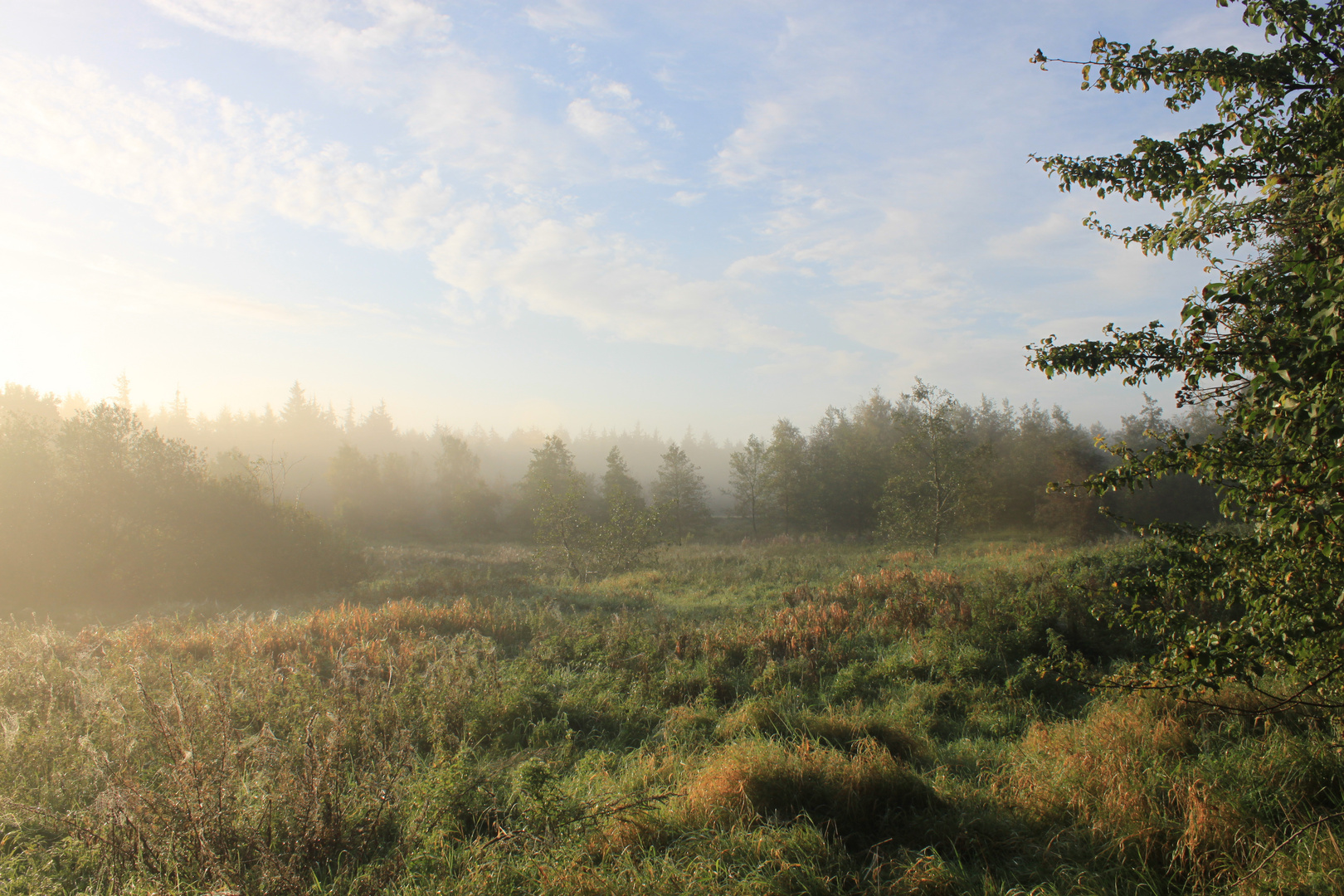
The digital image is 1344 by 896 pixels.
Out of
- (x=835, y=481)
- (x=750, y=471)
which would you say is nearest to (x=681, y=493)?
(x=750, y=471)

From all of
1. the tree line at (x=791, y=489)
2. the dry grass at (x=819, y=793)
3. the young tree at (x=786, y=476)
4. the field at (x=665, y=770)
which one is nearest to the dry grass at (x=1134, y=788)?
the field at (x=665, y=770)

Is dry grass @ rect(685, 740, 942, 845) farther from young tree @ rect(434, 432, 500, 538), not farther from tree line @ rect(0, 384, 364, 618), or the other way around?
young tree @ rect(434, 432, 500, 538)

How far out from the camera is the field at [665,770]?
3.47 m

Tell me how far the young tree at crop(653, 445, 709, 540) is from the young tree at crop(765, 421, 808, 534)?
6.27 meters

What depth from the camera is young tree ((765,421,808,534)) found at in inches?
1777

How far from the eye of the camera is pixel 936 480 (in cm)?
2398

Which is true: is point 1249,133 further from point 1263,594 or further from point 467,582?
point 467,582

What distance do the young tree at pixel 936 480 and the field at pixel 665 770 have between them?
50.0 ft

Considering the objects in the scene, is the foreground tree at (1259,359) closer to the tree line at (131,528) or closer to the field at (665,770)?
the field at (665,770)

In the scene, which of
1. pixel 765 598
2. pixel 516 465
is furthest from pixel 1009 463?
pixel 516 465

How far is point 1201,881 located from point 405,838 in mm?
4824

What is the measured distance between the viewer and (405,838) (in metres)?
3.92

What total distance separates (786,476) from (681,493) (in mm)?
8879

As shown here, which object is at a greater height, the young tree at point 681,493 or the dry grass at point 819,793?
the young tree at point 681,493
